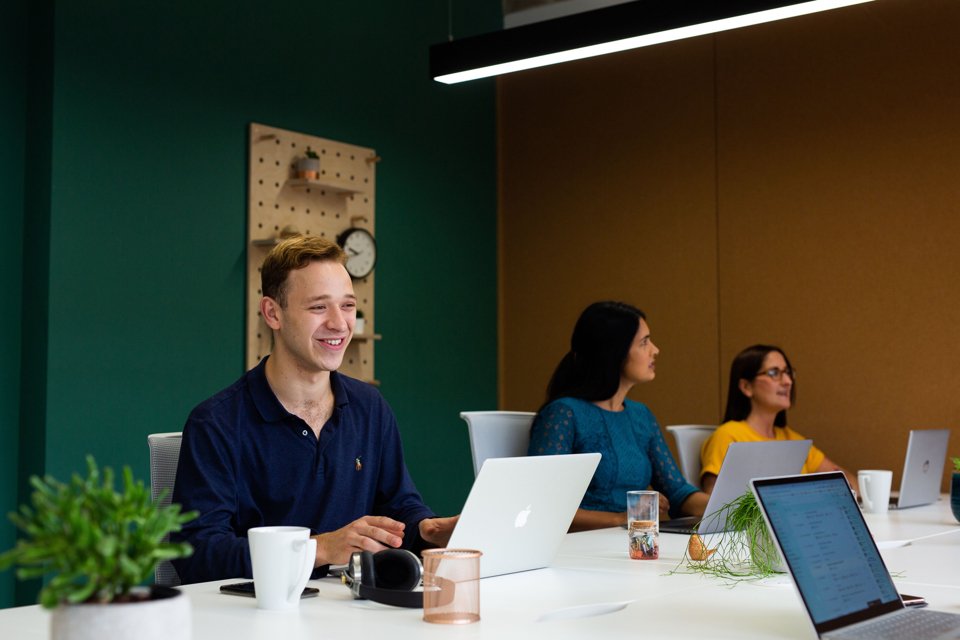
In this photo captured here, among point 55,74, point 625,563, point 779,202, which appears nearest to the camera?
point 625,563

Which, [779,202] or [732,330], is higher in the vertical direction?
[779,202]

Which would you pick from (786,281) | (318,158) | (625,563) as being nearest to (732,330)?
(786,281)

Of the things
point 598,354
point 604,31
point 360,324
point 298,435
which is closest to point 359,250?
point 360,324

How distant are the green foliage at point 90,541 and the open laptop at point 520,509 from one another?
0.75 meters

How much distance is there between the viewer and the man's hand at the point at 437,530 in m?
1.97

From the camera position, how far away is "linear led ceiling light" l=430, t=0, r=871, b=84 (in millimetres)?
2663

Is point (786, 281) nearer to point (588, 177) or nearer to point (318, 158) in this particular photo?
point (588, 177)

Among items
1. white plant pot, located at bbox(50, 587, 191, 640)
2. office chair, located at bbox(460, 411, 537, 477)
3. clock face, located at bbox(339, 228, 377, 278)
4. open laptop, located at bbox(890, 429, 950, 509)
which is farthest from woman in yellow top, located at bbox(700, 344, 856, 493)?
white plant pot, located at bbox(50, 587, 191, 640)

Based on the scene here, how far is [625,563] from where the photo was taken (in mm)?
2037

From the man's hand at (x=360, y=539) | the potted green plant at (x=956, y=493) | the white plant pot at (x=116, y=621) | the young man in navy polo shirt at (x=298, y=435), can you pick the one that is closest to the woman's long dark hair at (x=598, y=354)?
the potted green plant at (x=956, y=493)

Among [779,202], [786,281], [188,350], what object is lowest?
[188,350]

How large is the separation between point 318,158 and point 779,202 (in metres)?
1.99

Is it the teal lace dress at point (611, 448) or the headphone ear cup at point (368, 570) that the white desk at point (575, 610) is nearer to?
the headphone ear cup at point (368, 570)

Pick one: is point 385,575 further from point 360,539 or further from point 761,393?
point 761,393
